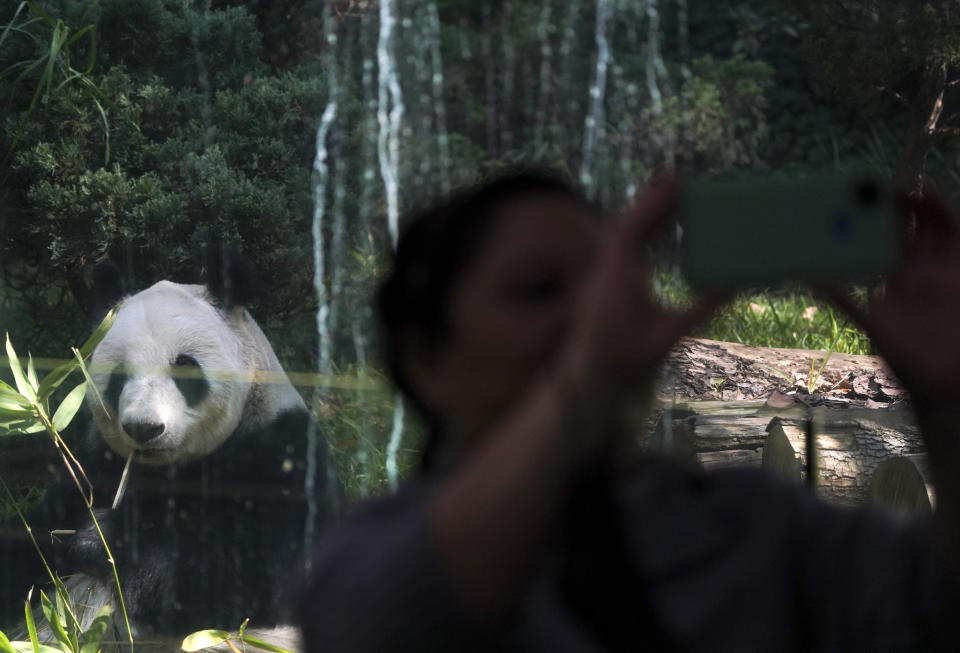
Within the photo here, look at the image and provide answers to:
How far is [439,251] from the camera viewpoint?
54cm

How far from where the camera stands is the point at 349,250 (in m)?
2.92

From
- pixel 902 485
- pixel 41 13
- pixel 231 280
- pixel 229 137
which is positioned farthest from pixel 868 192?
pixel 229 137

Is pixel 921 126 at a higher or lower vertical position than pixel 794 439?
higher

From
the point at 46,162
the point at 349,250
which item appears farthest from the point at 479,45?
the point at 46,162

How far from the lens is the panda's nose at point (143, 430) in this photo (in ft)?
7.58

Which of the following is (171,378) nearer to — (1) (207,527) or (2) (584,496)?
(1) (207,527)

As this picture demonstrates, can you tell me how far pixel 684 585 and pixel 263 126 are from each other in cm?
244

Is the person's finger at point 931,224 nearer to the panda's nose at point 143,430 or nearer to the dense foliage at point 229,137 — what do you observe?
the panda's nose at point 143,430

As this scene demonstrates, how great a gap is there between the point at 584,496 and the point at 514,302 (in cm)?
10

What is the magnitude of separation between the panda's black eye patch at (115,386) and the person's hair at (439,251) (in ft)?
6.19

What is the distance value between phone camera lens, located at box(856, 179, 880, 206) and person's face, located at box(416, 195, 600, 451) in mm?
124

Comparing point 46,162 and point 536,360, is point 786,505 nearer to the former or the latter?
point 536,360

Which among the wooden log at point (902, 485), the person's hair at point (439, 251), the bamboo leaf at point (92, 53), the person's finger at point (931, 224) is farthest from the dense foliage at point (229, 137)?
the person's finger at point (931, 224)

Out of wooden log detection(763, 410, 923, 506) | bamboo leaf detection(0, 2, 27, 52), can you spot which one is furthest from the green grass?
bamboo leaf detection(0, 2, 27, 52)
